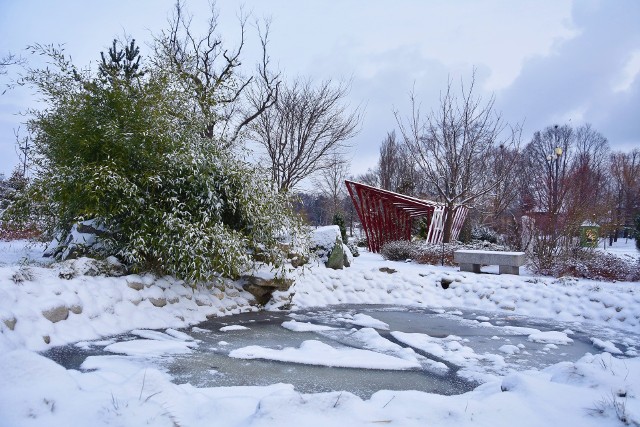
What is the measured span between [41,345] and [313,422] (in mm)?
2913

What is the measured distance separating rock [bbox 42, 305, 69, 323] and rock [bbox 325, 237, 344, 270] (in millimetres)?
5357

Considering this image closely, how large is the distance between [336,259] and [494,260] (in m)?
3.54

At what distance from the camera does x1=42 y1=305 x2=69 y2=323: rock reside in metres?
3.97

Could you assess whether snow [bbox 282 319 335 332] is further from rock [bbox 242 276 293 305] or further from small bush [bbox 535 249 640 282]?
small bush [bbox 535 249 640 282]

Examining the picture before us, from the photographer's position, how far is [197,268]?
5434 millimetres

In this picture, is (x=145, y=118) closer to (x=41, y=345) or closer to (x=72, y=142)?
(x=72, y=142)

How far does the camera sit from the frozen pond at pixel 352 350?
3.21 m

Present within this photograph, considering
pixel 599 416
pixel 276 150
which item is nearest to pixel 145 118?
pixel 599 416

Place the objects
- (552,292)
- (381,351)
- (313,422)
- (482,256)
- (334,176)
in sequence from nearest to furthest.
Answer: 1. (313,422)
2. (381,351)
3. (552,292)
4. (482,256)
5. (334,176)

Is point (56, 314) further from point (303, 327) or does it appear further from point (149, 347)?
point (303, 327)

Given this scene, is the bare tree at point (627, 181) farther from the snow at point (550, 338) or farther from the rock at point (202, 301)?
the rock at point (202, 301)

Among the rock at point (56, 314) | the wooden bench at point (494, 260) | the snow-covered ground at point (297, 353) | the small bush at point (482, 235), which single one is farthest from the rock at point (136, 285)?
the small bush at point (482, 235)

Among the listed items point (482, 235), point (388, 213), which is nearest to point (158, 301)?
point (388, 213)

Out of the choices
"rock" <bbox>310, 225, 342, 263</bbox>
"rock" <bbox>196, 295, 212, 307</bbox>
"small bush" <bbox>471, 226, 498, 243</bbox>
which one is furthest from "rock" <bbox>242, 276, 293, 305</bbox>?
"small bush" <bbox>471, 226, 498, 243</bbox>
